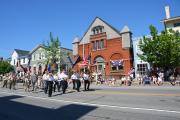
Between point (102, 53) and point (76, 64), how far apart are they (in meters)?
5.73

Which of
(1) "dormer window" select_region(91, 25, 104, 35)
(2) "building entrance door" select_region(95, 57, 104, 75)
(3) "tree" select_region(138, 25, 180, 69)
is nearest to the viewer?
(3) "tree" select_region(138, 25, 180, 69)

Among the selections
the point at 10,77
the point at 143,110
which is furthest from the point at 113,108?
the point at 10,77

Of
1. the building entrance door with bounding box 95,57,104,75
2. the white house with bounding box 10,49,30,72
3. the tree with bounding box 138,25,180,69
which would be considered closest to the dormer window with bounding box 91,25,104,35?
the building entrance door with bounding box 95,57,104,75

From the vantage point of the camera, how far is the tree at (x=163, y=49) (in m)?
30.3

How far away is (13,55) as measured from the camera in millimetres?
68688

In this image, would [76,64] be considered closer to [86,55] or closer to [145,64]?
[86,55]

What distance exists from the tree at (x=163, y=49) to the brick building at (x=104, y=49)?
668 cm

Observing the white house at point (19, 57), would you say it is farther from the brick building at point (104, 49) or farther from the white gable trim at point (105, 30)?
the white gable trim at point (105, 30)

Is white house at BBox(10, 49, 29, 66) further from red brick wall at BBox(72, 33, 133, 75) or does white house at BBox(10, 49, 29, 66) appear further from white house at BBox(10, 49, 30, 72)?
red brick wall at BBox(72, 33, 133, 75)

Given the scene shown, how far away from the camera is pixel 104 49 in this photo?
42.0 m

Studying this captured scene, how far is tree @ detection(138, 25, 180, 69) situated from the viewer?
30.3 metres

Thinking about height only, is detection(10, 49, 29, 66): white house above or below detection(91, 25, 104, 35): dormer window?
below

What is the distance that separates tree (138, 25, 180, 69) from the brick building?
6.68 m

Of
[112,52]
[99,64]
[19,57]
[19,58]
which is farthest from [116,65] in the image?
[19,57]
